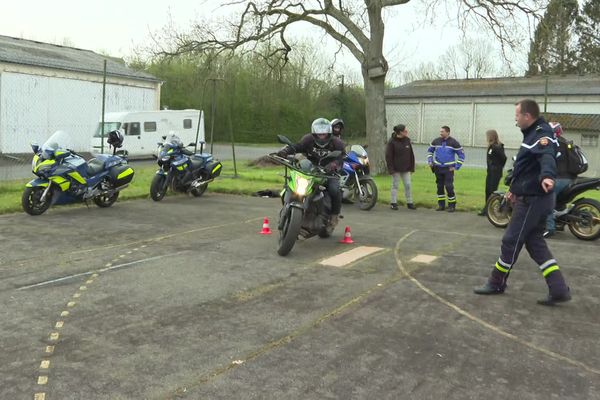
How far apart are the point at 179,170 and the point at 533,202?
8.76 metres

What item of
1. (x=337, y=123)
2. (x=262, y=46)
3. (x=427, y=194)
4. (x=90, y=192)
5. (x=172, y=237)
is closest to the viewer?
(x=172, y=237)

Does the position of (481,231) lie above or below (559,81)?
below

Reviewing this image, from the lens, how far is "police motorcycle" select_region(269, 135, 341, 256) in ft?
23.4

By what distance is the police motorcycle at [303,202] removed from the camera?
712 centimetres

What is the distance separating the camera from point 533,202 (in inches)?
212

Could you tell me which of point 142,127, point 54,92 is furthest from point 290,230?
point 54,92

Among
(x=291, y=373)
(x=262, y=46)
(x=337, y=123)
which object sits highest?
(x=262, y=46)

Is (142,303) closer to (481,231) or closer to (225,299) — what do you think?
(225,299)

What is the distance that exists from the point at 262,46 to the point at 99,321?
18071mm

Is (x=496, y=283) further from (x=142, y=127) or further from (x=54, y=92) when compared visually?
(x=54, y=92)

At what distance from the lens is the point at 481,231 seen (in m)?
9.38

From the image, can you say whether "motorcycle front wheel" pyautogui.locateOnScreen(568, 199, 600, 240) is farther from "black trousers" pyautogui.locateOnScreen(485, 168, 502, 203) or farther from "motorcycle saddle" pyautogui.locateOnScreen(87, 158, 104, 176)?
"motorcycle saddle" pyautogui.locateOnScreen(87, 158, 104, 176)

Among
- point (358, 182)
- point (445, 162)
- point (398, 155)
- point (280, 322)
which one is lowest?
point (280, 322)

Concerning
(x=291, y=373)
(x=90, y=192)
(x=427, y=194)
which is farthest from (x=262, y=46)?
(x=291, y=373)
